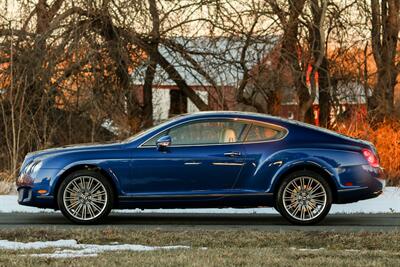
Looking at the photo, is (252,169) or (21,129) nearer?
(252,169)

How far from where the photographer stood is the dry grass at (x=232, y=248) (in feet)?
26.8

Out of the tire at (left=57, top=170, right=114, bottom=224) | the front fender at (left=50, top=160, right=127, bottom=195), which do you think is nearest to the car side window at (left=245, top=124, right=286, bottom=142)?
the front fender at (left=50, top=160, right=127, bottom=195)

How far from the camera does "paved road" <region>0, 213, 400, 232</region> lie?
11766 millimetres

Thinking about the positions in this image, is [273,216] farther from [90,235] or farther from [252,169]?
[90,235]

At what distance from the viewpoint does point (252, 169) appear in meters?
12.0

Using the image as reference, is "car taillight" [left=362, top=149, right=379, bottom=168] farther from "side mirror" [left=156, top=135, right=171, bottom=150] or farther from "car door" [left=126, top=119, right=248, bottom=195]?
"side mirror" [left=156, top=135, right=171, bottom=150]

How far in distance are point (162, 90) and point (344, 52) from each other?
5.08 m

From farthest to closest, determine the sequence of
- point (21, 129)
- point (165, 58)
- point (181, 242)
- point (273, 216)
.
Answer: point (165, 58) → point (21, 129) → point (273, 216) → point (181, 242)

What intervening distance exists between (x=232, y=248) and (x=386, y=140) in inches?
428

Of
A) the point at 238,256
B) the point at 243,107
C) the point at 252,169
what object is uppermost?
the point at 243,107

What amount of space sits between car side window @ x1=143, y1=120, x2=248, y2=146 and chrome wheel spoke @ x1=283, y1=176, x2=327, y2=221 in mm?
954

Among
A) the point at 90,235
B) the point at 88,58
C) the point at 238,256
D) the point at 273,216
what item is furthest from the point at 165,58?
the point at 238,256

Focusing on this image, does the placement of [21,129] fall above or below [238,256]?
above

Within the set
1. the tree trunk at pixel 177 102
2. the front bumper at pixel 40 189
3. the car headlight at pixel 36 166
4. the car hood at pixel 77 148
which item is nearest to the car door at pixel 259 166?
the car hood at pixel 77 148
